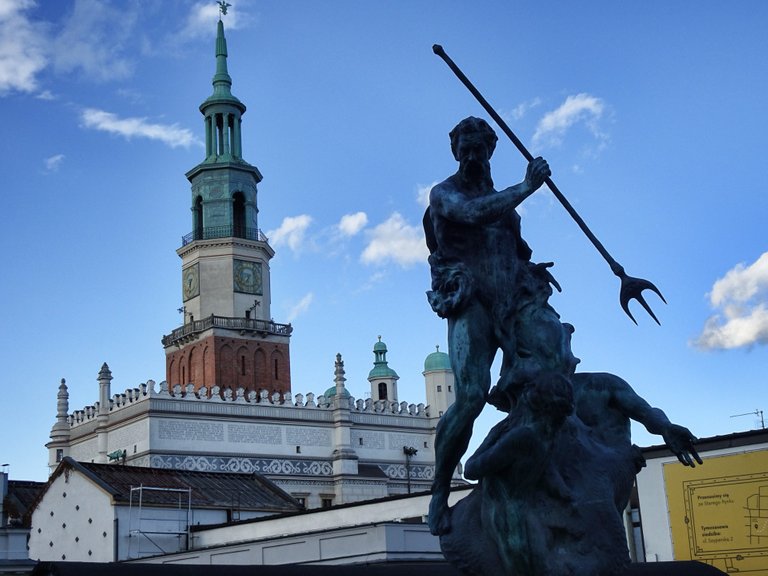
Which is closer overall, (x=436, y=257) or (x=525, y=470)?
(x=525, y=470)

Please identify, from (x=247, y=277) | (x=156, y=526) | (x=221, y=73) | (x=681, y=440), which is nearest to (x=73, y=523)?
(x=156, y=526)

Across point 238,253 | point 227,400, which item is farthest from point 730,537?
point 238,253

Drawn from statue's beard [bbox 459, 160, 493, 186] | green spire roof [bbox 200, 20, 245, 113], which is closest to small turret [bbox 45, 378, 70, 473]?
green spire roof [bbox 200, 20, 245, 113]

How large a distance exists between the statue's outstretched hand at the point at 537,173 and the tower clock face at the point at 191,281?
66.5m

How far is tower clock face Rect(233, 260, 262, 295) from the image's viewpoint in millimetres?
72500

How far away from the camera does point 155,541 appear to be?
1489 inches

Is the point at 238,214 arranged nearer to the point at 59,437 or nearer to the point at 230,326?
the point at 230,326

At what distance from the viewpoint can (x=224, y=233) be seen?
74.0m

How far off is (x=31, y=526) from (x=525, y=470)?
40.6 meters

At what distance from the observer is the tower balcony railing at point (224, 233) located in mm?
73938

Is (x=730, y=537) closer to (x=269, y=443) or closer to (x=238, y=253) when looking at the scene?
(x=269, y=443)

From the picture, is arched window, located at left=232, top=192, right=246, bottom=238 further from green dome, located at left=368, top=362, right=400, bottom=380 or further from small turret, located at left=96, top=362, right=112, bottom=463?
green dome, located at left=368, top=362, right=400, bottom=380

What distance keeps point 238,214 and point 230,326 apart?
29.4 feet

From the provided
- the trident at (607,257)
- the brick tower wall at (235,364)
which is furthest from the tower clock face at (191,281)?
the trident at (607,257)
